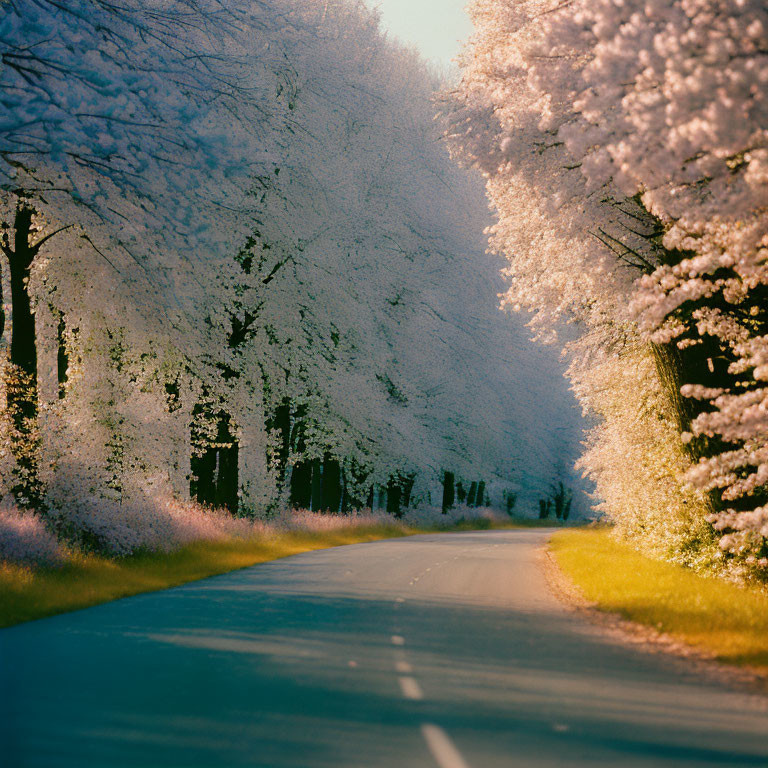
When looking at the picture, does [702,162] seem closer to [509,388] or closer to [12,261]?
[12,261]

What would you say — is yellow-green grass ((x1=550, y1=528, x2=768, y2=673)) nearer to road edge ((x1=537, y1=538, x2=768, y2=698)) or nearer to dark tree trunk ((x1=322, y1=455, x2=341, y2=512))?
road edge ((x1=537, y1=538, x2=768, y2=698))

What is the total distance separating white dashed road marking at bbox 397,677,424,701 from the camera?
8017 mm

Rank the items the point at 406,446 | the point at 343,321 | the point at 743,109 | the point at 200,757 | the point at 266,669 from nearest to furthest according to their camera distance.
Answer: the point at 200,757, the point at 743,109, the point at 266,669, the point at 343,321, the point at 406,446

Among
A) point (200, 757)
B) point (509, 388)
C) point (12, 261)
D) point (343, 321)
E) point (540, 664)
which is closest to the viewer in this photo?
point (200, 757)

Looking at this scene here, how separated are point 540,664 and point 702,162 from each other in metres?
5.46

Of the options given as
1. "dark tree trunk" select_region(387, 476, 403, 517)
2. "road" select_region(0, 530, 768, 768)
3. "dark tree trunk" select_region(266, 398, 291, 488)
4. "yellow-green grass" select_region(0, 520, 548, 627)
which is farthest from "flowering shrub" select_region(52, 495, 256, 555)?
"dark tree trunk" select_region(387, 476, 403, 517)

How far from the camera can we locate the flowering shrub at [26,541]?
14.5m

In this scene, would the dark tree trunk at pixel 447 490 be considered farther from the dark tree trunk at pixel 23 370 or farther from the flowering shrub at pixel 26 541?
the flowering shrub at pixel 26 541

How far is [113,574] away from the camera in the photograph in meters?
16.7

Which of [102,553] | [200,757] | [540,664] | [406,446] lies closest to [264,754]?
[200,757]

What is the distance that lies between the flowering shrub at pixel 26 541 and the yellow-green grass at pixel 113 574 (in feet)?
0.78

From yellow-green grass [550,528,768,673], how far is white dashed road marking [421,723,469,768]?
484 centimetres

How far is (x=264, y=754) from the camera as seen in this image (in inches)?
245

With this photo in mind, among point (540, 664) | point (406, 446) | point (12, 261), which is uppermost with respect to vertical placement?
point (12, 261)
